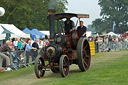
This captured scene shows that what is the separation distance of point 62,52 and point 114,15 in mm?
92259

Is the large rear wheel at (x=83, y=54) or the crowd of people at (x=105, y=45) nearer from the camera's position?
the large rear wheel at (x=83, y=54)

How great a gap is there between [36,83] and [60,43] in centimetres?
234

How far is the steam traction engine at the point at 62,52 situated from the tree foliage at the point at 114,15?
88.3 meters

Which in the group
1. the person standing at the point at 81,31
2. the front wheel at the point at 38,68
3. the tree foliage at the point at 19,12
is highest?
the tree foliage at the point at 19,12

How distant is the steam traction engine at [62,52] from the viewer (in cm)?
1237

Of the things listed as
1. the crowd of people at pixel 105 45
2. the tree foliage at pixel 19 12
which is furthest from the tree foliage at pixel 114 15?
the crowd of people at pixel 105 45

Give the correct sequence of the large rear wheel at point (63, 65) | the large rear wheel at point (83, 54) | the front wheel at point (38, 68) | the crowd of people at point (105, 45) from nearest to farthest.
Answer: the large rear wheel at point (63, 65)
the front wheel at point (38, 68)
the large rear wheel at point (83, 54)
the crowd of people at point (105, 45)

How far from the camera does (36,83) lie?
36.8 feet

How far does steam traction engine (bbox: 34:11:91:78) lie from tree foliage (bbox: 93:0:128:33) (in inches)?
3475

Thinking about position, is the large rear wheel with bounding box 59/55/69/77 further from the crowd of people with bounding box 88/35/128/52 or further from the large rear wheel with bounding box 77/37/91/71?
the crowd of people with bounding box 88/35/128/52

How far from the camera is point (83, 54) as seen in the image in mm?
14195

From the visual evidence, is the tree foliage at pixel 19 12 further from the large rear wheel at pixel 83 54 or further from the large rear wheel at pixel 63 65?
the large rear wheel at pixel 63 65

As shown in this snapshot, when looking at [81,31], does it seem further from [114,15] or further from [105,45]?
[114,15]

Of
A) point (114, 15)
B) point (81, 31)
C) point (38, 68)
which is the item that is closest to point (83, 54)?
point (81, 31)
